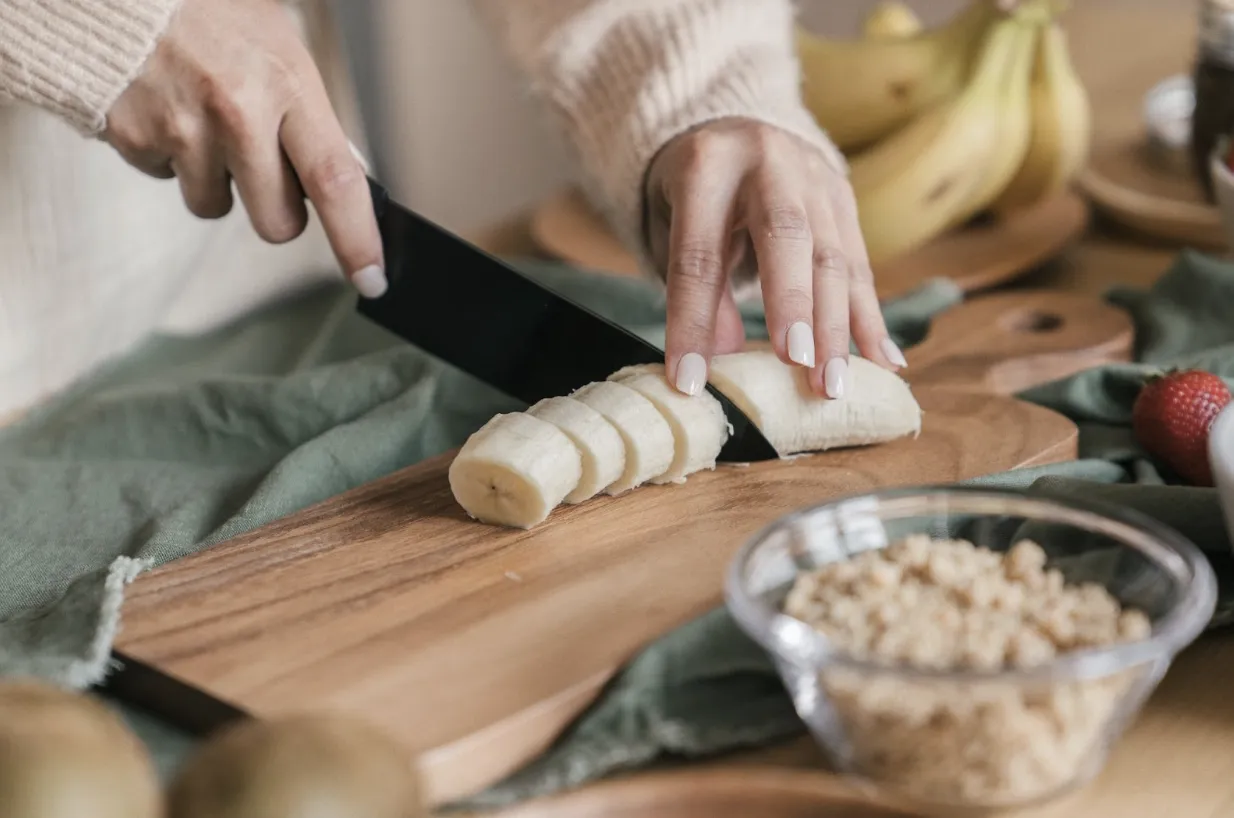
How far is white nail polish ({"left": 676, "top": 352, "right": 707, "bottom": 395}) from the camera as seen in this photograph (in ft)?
3.92

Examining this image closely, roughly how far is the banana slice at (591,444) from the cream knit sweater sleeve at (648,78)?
396 mm

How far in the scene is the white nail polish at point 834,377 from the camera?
1235 mm

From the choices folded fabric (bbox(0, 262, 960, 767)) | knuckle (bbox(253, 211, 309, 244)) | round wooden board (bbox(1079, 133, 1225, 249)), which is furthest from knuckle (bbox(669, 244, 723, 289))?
round wooden board (bbox(1079, 133, 1225, 249))

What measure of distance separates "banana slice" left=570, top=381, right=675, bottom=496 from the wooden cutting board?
21mm

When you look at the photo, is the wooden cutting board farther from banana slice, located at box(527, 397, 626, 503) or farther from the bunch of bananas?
the bunch of bananas

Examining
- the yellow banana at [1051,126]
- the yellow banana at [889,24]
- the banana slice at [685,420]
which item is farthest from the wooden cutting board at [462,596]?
the yellow banana at [889,24]

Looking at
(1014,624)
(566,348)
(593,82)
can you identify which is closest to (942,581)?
(1014,624)

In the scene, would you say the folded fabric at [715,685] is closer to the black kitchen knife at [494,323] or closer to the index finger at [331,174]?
the black kitchen knife at [494,323]

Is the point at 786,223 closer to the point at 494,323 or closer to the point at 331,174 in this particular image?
the point at 494,323

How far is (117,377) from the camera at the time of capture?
1602 mm

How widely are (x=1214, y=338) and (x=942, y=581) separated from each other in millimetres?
800

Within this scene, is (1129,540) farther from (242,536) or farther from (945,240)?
(945,240)

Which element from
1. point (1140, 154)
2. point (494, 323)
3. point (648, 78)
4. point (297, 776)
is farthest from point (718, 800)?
point (1140, 154)

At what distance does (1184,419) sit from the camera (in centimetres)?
121
